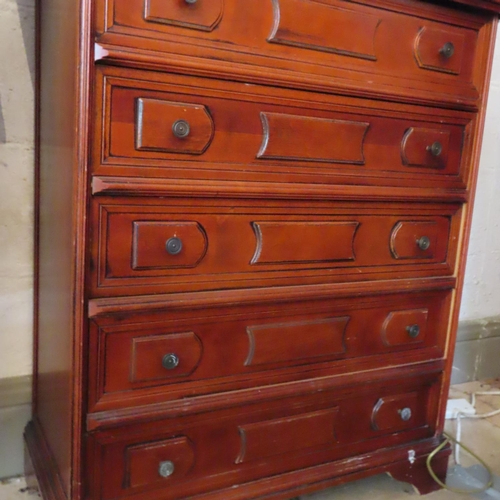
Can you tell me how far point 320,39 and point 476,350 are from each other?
1675 millimetres

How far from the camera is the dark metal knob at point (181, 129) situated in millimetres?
1021

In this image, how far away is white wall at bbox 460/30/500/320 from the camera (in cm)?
213

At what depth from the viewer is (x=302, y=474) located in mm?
1319

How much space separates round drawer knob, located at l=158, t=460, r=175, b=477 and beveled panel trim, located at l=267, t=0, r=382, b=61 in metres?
0.93

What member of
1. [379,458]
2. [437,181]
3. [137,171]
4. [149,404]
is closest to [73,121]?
[137,171]

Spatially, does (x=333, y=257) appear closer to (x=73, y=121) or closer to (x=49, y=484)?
(x=73, y=121)

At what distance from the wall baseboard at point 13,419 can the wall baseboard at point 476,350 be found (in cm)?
168

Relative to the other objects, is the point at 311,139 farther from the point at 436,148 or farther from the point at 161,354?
the point at 161,354

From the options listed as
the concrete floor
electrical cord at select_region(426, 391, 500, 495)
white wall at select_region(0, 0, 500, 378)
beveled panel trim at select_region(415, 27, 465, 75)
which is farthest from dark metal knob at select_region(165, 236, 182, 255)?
electrical cord at select_region(426, 391, 500, 495)

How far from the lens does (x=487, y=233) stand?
2.23 metres

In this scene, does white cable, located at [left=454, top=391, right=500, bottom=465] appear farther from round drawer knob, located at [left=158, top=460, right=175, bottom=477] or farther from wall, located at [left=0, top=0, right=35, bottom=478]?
wall, located at [left=0, top=0, right=35, bottom=478]

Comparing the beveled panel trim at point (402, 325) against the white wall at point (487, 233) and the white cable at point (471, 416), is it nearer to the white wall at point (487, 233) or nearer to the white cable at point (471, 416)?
the white cable at point (471, 416)

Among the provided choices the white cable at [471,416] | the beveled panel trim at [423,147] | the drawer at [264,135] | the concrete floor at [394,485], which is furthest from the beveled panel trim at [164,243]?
the white cable at [471,416]

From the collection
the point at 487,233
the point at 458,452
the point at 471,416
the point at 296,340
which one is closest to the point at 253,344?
the point at 296,340
